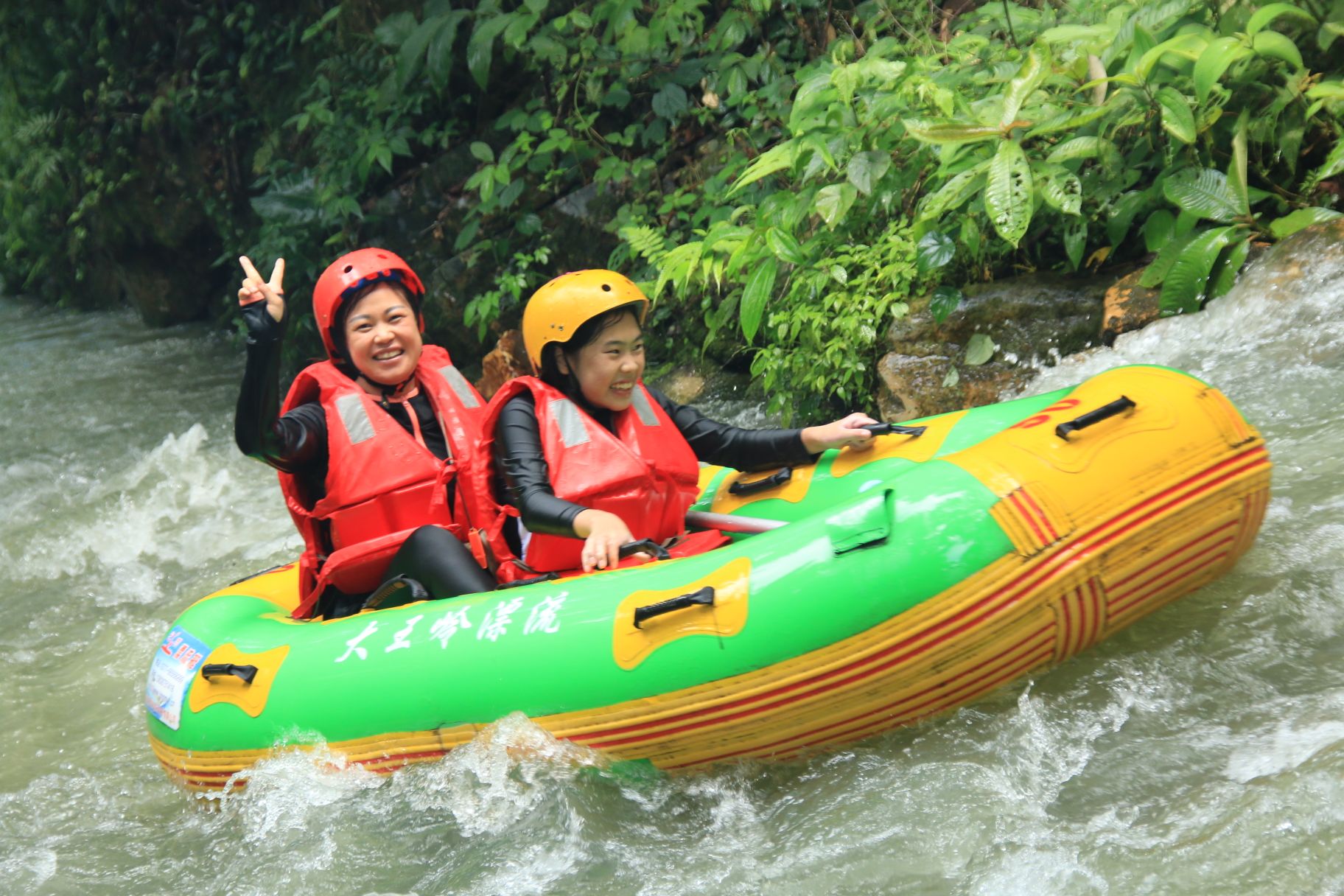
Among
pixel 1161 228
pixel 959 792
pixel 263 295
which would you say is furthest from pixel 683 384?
pixel 959 792

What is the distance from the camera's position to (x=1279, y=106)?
421 cm

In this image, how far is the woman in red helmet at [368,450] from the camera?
3.39 m

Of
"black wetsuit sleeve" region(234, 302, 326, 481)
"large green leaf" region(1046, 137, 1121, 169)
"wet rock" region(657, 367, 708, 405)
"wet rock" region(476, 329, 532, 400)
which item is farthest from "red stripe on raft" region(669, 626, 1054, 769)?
"wet rock" region(476, 329, 532, 400)

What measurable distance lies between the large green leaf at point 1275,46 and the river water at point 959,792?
698mm

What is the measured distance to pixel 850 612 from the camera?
250 centimetres

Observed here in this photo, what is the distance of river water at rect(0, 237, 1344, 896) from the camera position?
228cm

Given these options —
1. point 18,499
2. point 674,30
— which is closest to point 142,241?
point 18,499

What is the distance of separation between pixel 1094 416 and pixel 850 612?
717 mm

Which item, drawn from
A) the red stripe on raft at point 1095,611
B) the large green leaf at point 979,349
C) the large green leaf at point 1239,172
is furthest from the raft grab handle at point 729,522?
the large green leaf at point 1239,172

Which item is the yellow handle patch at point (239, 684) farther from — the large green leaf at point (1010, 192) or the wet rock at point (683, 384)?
the wet rock at point (683, 384)

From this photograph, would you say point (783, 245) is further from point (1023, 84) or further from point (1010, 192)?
point (1023, 84)

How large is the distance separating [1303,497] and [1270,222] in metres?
1.42

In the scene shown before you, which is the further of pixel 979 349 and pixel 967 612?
pixel 979 349

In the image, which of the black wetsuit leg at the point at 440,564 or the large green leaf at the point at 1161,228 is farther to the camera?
the large green leaf at the point at 1161,228
